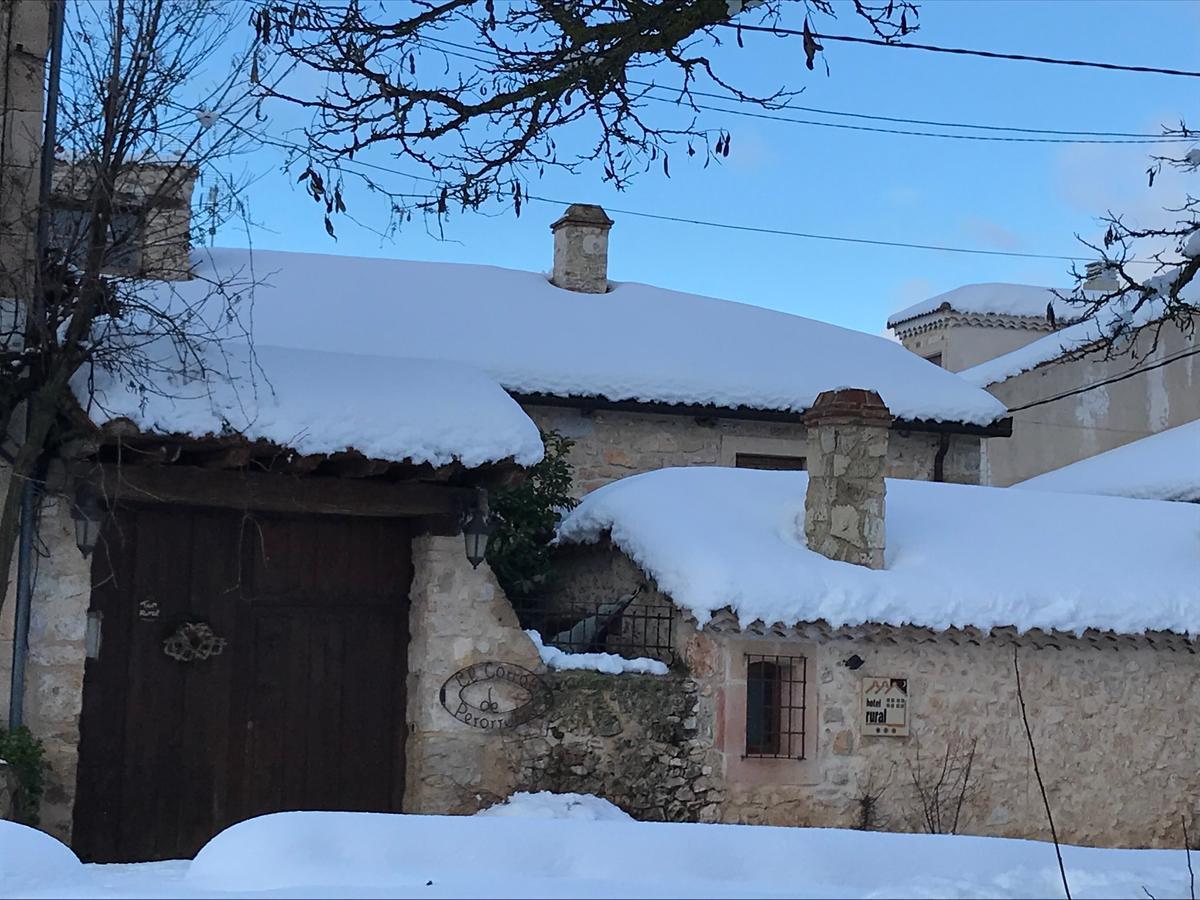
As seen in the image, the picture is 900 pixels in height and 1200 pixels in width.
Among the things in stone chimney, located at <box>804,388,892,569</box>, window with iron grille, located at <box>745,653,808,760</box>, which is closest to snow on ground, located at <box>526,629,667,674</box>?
window with iron grille, located at <box>745,653,808,760</box>

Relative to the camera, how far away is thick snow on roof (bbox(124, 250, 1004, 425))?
482 inches

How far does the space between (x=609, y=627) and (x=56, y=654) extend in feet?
12.7

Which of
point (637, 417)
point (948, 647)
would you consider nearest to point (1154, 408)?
point (637, 417)

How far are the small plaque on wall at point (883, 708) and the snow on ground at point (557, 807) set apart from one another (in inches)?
68.0

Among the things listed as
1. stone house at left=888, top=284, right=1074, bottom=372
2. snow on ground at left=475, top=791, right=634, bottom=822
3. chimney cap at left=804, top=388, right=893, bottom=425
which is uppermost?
stone house at left=888, top=284, right=1074, bottom=372

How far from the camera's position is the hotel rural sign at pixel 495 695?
856 centimetres

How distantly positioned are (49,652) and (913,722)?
17.1 ft

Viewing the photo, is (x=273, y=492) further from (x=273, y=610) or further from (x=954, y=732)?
(x=954, y=732)

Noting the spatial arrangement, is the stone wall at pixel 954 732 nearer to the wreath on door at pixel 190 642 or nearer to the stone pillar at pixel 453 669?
the stone pillar at pixel 453 669

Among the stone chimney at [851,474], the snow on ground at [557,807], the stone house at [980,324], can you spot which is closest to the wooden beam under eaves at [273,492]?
the snow on ground at [557,807]

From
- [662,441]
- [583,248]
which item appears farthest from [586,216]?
[662,441]

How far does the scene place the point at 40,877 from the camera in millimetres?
3941

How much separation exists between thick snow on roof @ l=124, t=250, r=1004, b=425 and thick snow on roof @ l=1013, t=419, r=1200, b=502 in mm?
3030

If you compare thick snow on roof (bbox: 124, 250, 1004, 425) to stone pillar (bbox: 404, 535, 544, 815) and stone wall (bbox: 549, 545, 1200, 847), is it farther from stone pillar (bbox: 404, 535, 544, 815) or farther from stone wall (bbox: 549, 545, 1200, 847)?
stone pillar (bbox: 404, 535, 544, 815)
